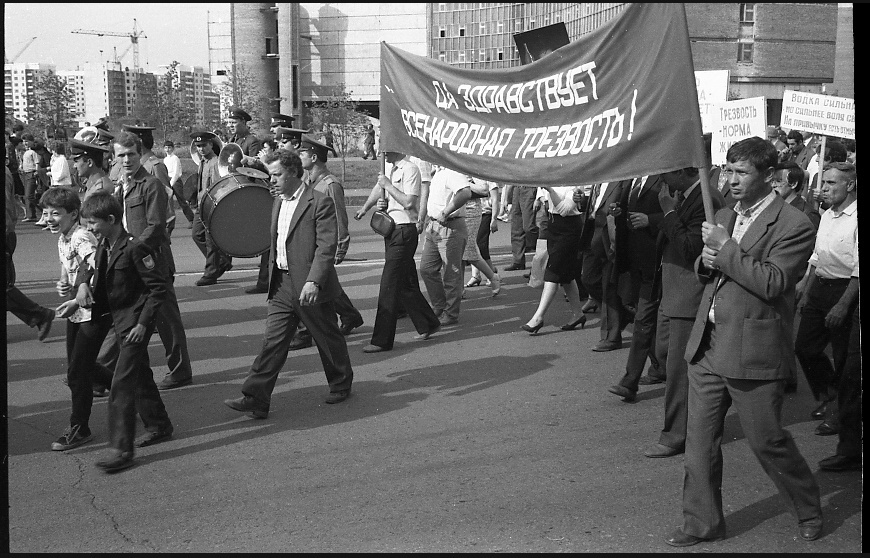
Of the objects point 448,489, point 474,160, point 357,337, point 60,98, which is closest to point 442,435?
point 448,489

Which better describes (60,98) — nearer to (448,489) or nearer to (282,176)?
(282,176)

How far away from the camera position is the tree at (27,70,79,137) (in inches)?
1380

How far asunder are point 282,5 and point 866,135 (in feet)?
283

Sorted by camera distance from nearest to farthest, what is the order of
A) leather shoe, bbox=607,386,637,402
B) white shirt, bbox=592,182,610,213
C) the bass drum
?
leather shoe, bbox=607,386,637,402 → white shirt, bbox=592,182,610,213 → the bass drum

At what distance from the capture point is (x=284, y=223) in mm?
6914

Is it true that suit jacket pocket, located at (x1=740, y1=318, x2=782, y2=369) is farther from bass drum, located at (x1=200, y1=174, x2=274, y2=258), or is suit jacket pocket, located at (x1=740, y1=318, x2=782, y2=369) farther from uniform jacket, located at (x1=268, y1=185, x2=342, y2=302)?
bass drum, located at (x1=200, y1=174, x2=274, y2=258)

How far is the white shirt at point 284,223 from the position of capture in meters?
6.85

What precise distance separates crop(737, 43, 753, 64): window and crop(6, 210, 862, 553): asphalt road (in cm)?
6383

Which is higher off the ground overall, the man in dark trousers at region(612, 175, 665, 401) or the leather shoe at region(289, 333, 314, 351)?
the man in dark trousers at region(612, 175, 665, 401)

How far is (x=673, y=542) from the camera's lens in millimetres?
4457

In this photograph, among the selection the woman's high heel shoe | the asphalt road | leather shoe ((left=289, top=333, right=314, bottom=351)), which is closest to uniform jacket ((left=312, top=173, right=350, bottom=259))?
leather shoe ((left=289, top=333, right=314, bottom=351))

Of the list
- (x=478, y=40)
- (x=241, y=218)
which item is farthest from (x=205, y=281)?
(x=478, y=40)

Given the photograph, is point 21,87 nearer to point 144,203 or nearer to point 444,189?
point 444,189

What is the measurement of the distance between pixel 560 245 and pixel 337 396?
124 inches
